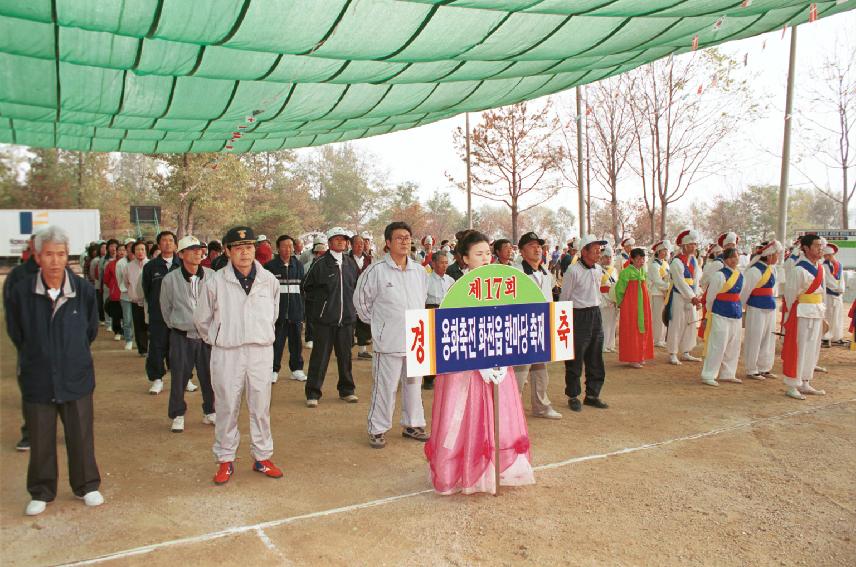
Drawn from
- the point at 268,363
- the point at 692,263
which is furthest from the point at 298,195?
the point at 268,363

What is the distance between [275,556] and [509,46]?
5282mm

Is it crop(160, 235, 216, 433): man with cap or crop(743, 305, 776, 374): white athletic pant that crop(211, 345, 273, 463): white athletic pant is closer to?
crop(160, 235, 216, 433): man with cap

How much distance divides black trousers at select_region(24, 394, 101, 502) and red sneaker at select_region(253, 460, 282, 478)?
1.05 metres

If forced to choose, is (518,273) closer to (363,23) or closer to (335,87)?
(363,23)

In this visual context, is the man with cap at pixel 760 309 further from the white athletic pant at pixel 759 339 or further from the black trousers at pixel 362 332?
the black trousers at pixel 362 332

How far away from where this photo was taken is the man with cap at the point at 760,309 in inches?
315

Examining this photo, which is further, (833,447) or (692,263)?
(692,263)

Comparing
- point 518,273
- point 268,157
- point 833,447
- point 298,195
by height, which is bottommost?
point 833,447

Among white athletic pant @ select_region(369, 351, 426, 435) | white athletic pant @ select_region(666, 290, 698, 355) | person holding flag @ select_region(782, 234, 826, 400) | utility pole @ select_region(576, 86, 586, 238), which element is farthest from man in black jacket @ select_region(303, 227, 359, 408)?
utility pole @ select_region(576, 86, 586, 238)

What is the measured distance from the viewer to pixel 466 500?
13.6 ft

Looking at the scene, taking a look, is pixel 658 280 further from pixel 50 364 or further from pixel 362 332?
pixel 50 364

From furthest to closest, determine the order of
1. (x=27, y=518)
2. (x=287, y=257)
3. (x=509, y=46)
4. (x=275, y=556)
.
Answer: (x=287, y=257), (x=509, y=46), (x=27, y=518), (x=275, y=556)

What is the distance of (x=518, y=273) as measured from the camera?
4.32 m

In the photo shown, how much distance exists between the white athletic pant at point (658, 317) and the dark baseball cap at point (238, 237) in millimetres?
8029
